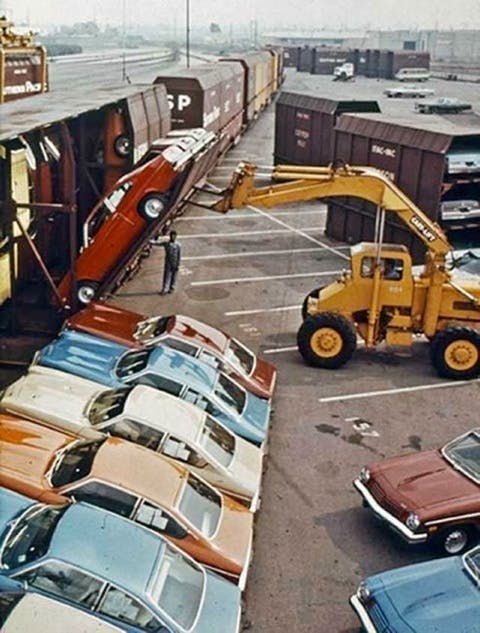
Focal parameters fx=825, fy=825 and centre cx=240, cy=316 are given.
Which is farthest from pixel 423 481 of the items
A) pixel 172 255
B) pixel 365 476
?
pixel 172 255

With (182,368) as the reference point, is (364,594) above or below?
below

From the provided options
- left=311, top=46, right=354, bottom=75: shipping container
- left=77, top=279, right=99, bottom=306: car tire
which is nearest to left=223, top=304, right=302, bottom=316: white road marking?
left=77, top=279, right=99, bottom=306: car tire

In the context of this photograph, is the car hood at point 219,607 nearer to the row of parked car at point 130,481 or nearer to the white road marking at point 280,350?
the row of parked car at point 130,481

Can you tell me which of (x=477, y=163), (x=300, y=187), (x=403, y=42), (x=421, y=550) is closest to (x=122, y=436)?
(x=421, y=550)

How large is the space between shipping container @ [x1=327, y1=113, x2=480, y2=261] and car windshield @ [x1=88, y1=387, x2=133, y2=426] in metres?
11.0

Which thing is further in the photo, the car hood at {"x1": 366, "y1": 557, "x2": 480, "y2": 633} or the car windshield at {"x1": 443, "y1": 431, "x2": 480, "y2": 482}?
the car windshield at {"x1": 443, "y1": 431, "x2": 480, "y2": 482}

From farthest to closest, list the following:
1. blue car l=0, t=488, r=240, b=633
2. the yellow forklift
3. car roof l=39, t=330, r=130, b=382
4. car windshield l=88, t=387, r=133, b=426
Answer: the yellow forklift < car roof l=39, t=330, r=130, b=382 < car windshield l=88, t=387, r=133, b=426 < blue car l=0, t=488, r=240, b=633

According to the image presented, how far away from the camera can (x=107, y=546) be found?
23.2 feet

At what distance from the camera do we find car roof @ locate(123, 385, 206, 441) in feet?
31.2

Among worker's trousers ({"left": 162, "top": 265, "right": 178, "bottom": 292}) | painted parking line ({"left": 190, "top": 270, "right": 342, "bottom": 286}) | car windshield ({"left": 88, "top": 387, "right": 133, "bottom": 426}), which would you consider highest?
car windshield ({"left": 88, "top": 387, "right": 133, "bottom": 426})

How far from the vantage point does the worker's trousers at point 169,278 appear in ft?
58.1

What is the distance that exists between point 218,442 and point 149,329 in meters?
3.34

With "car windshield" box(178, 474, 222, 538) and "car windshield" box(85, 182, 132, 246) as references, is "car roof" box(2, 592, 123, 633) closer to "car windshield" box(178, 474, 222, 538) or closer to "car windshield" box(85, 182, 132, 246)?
"car windshield" box(178, 474, 222, 538)

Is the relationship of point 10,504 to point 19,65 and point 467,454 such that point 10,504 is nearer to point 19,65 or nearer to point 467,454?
point 467,454
